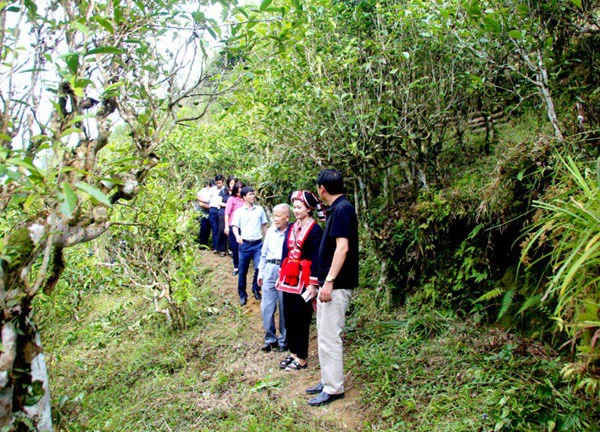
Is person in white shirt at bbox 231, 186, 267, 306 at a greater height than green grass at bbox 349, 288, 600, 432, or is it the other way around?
person in white shirt at bbox 231, 186, 267, 306

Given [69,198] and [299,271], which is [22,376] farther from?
[299,271]

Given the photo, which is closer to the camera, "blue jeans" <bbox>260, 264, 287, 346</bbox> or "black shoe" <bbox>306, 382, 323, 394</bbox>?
"black shoe" <bbox>306, 382, 323, 394</bbox>

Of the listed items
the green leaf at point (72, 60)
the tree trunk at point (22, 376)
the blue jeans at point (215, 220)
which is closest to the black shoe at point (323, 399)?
the tree trunk at point (22, 376)

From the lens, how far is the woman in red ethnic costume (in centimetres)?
504

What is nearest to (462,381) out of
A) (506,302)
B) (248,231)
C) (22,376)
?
(506,302)

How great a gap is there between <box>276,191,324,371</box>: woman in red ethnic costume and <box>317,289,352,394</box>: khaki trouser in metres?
0.60

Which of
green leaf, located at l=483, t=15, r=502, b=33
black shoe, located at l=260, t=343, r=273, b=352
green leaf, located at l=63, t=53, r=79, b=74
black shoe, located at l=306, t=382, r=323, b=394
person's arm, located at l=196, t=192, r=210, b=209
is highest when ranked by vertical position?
green leaf, located at l=483, t=15, r=502, b=33

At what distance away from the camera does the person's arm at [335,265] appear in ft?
Result: 13.6

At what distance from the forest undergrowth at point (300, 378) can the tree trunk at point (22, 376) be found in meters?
0.73

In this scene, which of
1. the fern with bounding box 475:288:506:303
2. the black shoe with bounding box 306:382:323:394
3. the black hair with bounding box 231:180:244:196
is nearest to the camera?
the fern with bounding box 475:288:506:303

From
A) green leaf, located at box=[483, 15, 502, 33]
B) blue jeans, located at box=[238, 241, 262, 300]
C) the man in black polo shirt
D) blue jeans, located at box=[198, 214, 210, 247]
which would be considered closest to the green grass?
the man in black polo shirt

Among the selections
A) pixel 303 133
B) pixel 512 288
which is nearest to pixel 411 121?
pixel 303 133

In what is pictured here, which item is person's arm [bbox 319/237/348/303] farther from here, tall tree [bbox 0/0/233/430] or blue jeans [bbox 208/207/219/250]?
blue jeans [bbox 208/207/219/250]

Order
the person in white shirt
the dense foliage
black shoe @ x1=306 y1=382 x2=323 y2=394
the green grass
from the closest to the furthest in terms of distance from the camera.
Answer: the dense foliage → the green grass → black shoe @ x1=306 y1=382 x2=323 y2=394 → the person in white shirt
